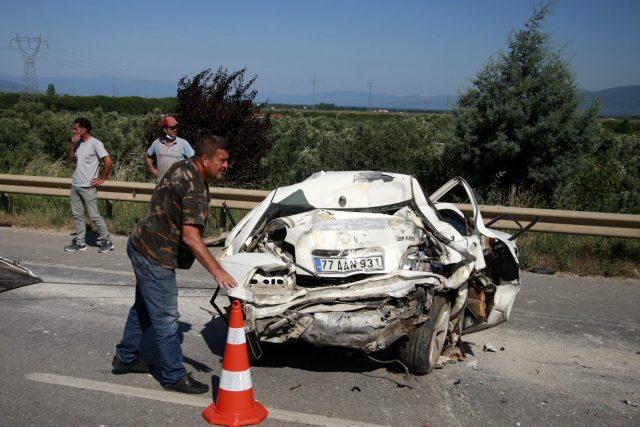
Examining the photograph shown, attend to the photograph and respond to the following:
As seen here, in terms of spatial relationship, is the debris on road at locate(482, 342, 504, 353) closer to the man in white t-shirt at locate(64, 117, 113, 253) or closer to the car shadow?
the car shadow

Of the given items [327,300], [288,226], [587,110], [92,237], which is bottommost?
[92,237]

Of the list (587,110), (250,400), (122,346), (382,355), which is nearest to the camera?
(250,400)

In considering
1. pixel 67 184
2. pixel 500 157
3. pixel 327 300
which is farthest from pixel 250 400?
pixel 500 157

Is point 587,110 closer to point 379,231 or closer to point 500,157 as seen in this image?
point 500,157

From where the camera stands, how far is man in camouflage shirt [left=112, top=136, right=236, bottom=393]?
4.51 meters

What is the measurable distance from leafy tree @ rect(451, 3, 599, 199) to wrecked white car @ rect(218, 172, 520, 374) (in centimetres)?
770

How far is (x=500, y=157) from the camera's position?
13.6 metres

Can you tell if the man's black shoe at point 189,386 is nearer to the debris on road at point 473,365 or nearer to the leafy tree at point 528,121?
the debris on road at point 473,365

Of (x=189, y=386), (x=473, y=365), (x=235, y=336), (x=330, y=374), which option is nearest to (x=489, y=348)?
(x=473, y=365)

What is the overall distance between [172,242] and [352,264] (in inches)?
51.0

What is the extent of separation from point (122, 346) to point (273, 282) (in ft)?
3.98

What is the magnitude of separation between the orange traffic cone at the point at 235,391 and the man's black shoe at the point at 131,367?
880mm

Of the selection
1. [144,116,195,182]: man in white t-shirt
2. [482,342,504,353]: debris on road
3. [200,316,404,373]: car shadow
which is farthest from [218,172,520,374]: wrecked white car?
[144,116,195,182]: man in white t-shirt

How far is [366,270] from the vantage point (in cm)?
495
